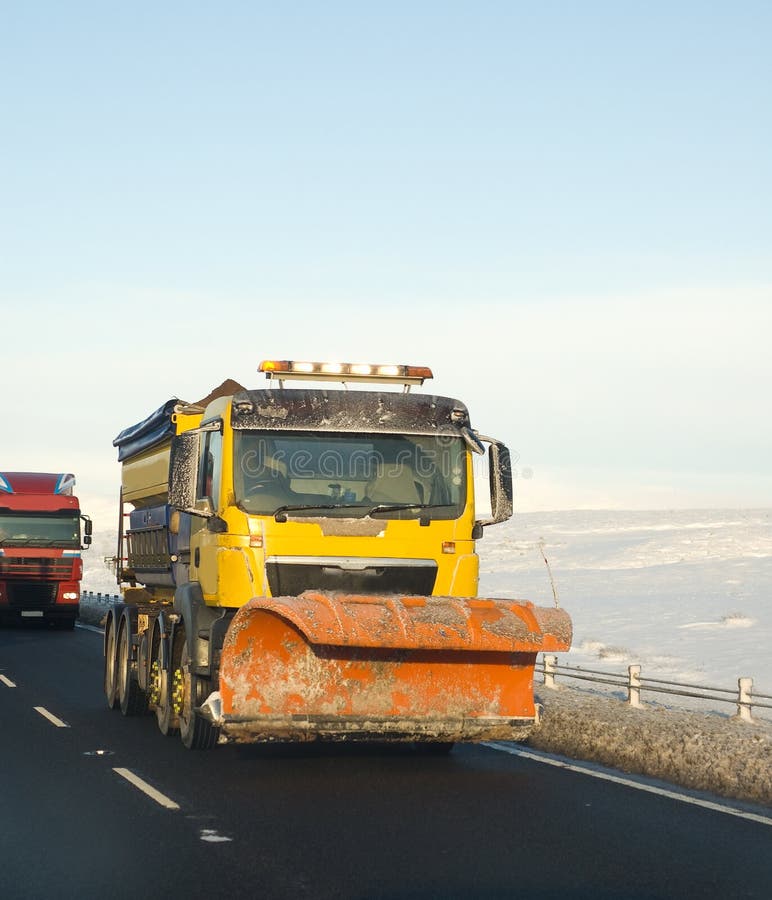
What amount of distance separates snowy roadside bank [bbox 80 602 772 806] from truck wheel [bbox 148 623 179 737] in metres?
3.61

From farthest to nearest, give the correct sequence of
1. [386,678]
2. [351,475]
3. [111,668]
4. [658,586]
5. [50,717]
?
[658,586], [111,668], [50,717], [351,475], [386,678]

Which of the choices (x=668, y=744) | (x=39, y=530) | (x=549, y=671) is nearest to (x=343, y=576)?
(x=668, y=744)

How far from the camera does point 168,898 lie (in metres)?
7.41

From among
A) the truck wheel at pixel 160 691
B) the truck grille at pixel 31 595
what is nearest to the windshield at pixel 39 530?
the truck grille at pixel 31 595

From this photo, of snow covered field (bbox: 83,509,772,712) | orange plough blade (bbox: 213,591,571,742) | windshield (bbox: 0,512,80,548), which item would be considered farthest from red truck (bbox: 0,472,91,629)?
orange plough blade (bbox: 213,591,571,742)

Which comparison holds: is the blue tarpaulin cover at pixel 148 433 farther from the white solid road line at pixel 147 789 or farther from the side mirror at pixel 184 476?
the white solid road line at pixel 147 789

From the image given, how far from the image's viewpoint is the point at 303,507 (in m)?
12.2

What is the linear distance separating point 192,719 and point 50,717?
4006mm

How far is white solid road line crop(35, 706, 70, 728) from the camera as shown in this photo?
15.8 metres

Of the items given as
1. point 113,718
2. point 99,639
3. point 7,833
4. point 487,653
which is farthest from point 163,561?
point 99,639

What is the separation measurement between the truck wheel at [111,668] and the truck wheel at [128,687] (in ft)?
1.49

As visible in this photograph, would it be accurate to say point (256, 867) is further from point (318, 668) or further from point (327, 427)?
point (327, 427)

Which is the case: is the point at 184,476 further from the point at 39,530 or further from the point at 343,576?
the point at 39,530

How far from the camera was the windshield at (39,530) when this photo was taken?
35.1m
